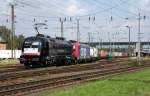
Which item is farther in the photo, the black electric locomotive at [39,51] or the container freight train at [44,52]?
the container freight train at [44,52]

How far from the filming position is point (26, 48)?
131 feet

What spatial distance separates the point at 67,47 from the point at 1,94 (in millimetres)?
32706

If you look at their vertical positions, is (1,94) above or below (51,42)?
below

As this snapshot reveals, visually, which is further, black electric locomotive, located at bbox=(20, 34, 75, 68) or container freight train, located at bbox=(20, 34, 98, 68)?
container freight train, located at bbox=(20, 34, 98, 68)

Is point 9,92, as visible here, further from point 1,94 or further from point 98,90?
point 98,90

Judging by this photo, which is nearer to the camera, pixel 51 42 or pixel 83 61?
pixel 51 42

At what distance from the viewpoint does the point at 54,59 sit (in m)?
42.9

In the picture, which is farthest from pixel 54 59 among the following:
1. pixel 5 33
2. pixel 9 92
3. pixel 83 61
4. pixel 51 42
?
pixel 5 33

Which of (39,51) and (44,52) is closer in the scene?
(39,51)

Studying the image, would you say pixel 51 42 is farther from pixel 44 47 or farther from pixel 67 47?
pixel 67 47

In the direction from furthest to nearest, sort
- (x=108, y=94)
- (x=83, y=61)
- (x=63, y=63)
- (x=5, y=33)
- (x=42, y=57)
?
(x=5, y=33)
(x=83, y=61)
(x=63, y=63)
(x=42, y=57)
(x=108, y=94)

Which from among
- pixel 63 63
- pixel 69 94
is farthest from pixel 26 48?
pixel 69 94

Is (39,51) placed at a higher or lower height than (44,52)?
higher

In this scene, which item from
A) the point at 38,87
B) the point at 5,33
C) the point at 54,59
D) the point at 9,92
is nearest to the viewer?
the point at 9,92
